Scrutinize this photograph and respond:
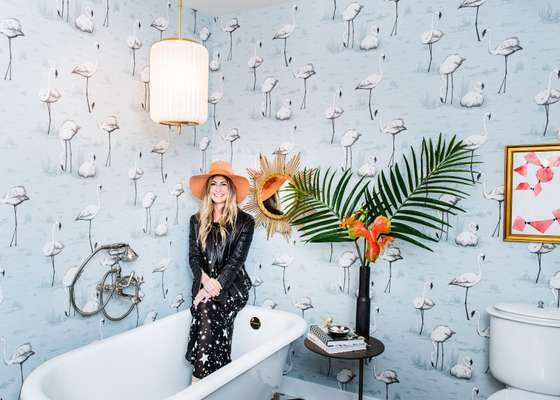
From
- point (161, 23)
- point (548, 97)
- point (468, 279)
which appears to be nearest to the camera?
point (548, 97)

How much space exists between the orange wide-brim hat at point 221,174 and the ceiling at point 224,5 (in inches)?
45.1

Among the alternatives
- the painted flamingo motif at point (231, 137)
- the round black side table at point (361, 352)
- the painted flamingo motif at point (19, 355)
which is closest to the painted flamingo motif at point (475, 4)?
the painted flamingo motif at point (231, 137)

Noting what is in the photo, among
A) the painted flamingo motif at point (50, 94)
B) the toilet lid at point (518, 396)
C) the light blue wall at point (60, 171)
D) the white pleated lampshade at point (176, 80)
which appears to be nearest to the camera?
the toilet lid at point (518, 396)

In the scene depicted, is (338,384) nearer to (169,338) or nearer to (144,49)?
(169,338)

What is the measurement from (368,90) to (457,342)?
5.26 feet

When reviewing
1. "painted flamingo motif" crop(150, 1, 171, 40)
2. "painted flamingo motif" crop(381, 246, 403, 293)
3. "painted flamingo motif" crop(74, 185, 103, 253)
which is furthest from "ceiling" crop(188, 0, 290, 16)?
"painted flamingo motif" crop(381, 246, 403, 293)

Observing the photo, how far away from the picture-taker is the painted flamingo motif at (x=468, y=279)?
7.95 feet

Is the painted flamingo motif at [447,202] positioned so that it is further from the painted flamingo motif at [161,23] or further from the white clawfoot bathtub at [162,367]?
the painted flamingo motif at [161,23]

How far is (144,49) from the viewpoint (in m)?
2.80

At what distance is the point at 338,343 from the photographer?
2.34m

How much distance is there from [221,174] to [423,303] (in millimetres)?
1497

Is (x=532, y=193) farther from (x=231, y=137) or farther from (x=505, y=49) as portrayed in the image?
(x=231, y=137)

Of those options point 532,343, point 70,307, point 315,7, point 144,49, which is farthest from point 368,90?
point 70,307

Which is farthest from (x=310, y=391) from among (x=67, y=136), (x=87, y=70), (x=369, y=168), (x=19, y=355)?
(x=87, y=70)
